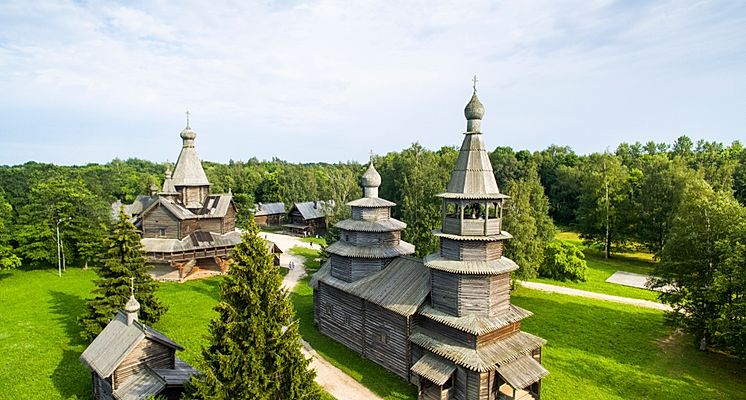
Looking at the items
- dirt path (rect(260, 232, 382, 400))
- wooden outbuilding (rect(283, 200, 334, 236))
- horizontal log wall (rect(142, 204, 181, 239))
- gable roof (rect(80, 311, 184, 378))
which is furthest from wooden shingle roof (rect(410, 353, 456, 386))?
wooden outbuilding (rect(283, 200, 334, 236))

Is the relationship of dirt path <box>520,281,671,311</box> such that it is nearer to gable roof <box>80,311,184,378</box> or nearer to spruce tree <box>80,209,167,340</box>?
spruce tree <box>80,209,167,340</box>

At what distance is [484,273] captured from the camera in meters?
15.4

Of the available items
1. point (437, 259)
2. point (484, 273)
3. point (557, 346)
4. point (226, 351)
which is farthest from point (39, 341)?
point (557, 346)

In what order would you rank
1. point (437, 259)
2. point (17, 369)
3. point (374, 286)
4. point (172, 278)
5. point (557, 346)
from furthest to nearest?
point (172, 278), point (557, 346), point (374, 286), point (17, 369), point (437, 259)

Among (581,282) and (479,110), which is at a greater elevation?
(479,110)

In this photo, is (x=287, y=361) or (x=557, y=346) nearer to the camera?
(x=287, y=361)

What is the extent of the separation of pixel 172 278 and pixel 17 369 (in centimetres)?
1463

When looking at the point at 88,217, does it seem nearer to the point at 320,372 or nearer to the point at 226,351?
the point at 320,372

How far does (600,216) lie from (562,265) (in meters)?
14.3

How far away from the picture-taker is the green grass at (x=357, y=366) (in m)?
16.9

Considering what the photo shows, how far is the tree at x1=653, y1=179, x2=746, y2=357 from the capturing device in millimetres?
18000

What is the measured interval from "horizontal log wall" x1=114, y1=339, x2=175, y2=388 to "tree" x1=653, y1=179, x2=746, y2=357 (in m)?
22.1

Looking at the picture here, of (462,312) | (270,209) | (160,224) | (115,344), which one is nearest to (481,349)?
(462,312)

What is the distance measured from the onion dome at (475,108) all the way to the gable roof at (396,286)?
23.3ft
